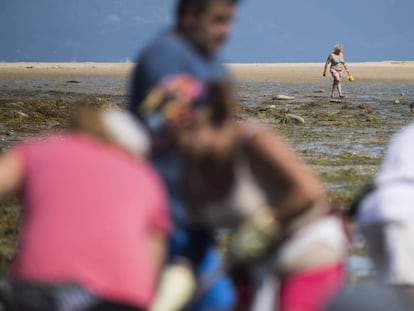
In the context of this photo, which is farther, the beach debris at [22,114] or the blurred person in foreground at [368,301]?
the beach debris at [22,114]

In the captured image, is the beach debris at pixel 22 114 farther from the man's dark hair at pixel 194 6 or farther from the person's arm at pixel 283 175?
the person's arm at pixel 283 175

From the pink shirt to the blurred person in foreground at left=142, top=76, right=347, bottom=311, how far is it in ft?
1.21

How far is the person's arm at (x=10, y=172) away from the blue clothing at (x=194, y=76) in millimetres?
721

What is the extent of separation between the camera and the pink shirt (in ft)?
11.4

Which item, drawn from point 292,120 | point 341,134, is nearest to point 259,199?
point 341,134

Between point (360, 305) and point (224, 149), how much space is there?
84 centimetres

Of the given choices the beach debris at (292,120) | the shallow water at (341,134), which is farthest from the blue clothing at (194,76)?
the beach debris at (292,120)

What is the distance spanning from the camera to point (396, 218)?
4383 mm

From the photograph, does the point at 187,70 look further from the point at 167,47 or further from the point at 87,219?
the point at 87,219

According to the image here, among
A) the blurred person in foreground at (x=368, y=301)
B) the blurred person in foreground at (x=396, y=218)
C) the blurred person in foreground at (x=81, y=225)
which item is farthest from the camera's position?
the blurred person in foreground at (x=396, y=218)

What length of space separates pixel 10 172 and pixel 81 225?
1.09 feet

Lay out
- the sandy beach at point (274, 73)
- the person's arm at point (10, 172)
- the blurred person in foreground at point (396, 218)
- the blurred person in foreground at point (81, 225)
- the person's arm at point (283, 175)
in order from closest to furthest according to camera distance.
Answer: the blurred person in foreground at point (81, 225)
the person's arm at point (10, 172)
the person's arm at point (283, 175)
the blurred person in foreground at point (396, 218)
the sandy beach at point (274, 73)

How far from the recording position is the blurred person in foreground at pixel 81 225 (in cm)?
346

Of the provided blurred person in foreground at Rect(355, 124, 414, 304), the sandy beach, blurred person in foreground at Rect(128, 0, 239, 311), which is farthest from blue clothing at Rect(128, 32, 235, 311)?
the sandy beach
